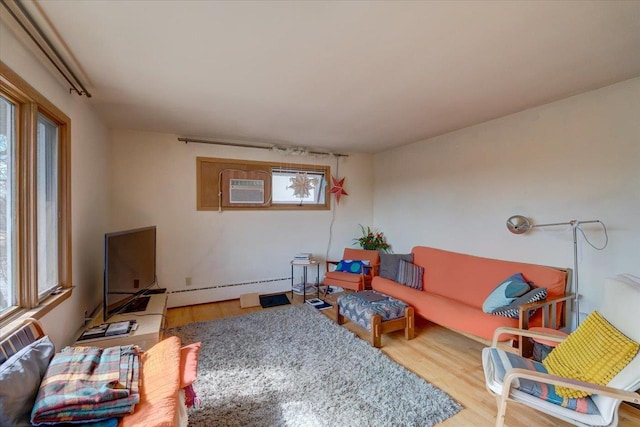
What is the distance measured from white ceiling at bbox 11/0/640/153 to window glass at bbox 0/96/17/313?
21.2 inches

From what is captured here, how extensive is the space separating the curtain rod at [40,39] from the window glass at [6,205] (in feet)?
1.21

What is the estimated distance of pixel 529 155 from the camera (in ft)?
8.91

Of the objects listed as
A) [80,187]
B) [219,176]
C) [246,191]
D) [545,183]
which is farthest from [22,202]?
[545,183]

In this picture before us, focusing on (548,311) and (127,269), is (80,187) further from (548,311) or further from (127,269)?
(548,311)

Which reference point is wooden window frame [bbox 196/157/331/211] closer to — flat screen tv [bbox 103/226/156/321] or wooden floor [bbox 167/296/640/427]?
flat screen tv [bbox 103/226/156/321]

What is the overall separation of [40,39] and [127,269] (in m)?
1.70

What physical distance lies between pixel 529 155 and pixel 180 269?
4.25 m

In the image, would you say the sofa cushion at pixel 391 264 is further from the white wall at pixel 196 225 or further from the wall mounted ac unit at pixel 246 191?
the wall mounted ac unit at pixel 246 191

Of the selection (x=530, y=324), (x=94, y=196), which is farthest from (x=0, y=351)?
(x=530, y=324)

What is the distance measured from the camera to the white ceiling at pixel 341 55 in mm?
1337

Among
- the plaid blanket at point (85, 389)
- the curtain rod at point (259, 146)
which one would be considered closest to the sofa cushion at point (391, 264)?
the curtain rod at point (259, 146)

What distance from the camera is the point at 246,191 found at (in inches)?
157

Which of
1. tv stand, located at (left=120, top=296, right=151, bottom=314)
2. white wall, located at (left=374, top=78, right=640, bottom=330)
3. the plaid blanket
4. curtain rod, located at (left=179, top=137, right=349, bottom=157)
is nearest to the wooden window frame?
curtain rod, located at (left=179, top=137, right=349, bottom=157)

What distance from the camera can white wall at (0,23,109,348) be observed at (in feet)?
5.09
